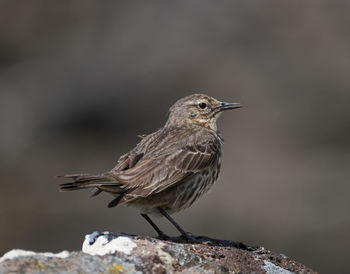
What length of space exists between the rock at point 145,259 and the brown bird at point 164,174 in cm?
88

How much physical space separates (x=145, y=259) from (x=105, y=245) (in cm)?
71

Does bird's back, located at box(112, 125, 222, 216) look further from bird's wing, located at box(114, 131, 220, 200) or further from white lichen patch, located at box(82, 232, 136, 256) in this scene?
white lichen patch, located at box(82, 232, 136, 256)

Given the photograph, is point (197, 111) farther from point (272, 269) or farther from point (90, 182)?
point (272, 269)

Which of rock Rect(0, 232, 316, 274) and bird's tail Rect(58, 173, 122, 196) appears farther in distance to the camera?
bird's tail Rect(58, 173, 122, 196)

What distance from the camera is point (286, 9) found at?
28.1 m

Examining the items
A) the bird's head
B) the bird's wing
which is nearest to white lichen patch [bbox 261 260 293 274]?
the bird's wing

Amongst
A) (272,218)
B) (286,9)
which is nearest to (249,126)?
(272,218)

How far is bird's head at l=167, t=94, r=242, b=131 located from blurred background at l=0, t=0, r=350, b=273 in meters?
7.81

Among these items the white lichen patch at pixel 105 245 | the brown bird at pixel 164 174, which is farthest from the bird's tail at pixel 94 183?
the white lichen patch at pixel 105 245

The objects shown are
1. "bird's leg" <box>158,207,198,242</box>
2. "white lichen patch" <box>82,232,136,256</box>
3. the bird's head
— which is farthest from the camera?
the bird's head

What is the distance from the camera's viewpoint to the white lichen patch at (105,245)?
7939 mm

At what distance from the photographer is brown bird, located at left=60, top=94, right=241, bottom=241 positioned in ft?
32.1

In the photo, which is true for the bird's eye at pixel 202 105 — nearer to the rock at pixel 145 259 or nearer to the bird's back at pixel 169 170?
the bird's back at pixel 169 170

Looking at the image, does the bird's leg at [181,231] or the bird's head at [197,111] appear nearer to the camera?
the bird's leg at [181,231]
